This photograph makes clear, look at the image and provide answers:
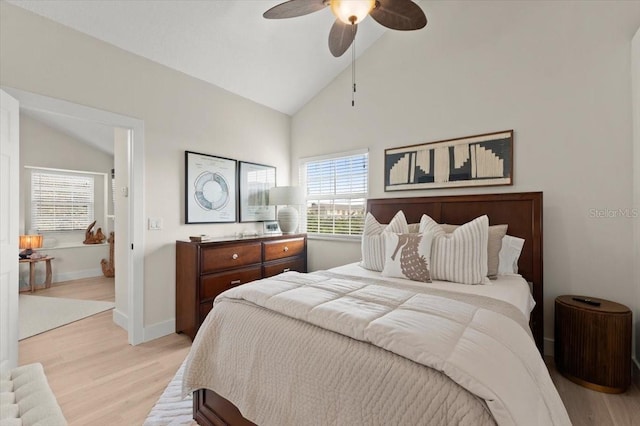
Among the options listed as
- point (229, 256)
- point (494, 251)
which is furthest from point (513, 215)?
point (229, 256)

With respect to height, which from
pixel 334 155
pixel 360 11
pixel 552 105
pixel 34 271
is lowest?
pixel 34 271

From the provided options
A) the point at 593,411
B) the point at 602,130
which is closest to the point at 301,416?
the point at 593,411

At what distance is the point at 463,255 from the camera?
207cm

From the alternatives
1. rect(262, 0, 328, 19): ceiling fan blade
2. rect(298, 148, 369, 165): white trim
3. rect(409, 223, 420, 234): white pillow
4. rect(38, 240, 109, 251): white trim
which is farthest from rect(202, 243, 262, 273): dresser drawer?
rect(38, 240, 109, 251): white trim

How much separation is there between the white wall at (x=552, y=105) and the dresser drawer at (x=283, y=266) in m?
1.67

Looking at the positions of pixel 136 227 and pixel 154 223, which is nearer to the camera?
pixel 136 227

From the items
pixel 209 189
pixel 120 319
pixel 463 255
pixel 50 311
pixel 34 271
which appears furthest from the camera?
pixel 34 271

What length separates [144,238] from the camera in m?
2.80

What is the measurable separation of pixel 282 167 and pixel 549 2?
130 inches

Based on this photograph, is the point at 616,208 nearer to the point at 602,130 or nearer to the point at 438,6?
the point at 602,130

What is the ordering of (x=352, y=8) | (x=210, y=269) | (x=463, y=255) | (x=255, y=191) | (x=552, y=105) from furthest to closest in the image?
(x=255, y=191)
(x=210, y=269)
(x=552, y=105)
(x=463, y=255)
(x=352, y=8)

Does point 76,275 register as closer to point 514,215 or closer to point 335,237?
point 335,237

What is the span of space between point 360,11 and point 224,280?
260cm

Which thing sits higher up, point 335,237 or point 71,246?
point 335,237
